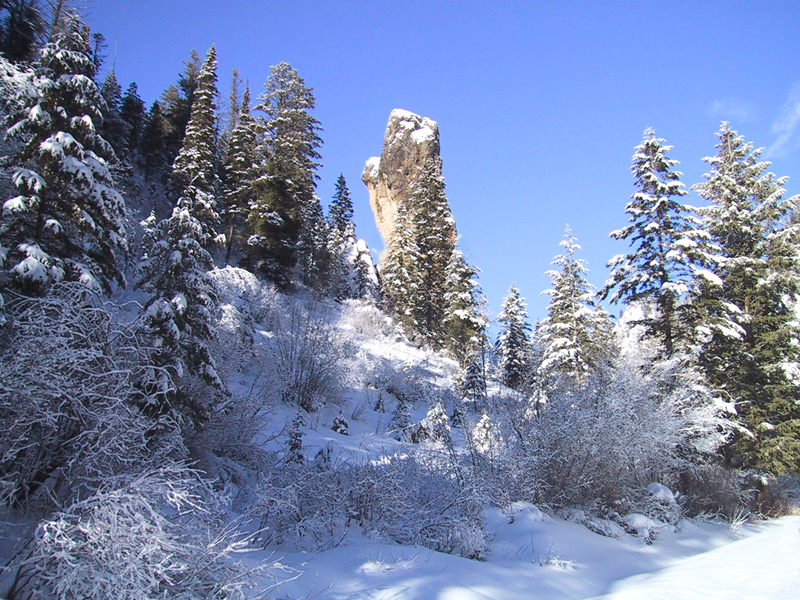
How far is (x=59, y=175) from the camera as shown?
10.4 m

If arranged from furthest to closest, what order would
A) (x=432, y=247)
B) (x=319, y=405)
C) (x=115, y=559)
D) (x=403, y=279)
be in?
(x=432, y=247), (x=403, y=279), (x=319, y=405), (x=115, y=559)

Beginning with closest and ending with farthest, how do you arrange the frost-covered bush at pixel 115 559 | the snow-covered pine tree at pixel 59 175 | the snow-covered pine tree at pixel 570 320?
the frost-covered bush at pixel 115 559, the snow-covered pine tree at pixel 59 175, the snow-covered pine tree at pixel 570 320

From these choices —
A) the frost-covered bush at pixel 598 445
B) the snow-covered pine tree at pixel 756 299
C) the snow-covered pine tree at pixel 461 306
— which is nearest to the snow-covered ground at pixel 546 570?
the frost-covered bush at pixel 598 445

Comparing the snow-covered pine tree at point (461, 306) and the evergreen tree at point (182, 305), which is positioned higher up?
the snow-covered pine tree at point (461, 306)

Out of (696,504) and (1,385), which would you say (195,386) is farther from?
(696,504)

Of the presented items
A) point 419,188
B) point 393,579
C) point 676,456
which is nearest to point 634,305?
point 676,456

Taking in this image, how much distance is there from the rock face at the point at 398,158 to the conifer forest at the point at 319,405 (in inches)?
1370

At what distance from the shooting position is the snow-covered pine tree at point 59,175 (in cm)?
986

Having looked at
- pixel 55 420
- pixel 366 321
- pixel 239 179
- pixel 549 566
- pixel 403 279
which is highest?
pixel 239 179

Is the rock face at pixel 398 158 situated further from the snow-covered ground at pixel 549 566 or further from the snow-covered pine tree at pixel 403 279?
the snow-covered ground at pixel 549 566

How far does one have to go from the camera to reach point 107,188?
11.3 m

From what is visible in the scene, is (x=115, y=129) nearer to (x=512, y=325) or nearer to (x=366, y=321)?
(x=366, y=321)

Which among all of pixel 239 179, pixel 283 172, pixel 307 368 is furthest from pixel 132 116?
pixel 307 368

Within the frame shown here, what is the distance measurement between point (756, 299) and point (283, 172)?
24.0 metres
